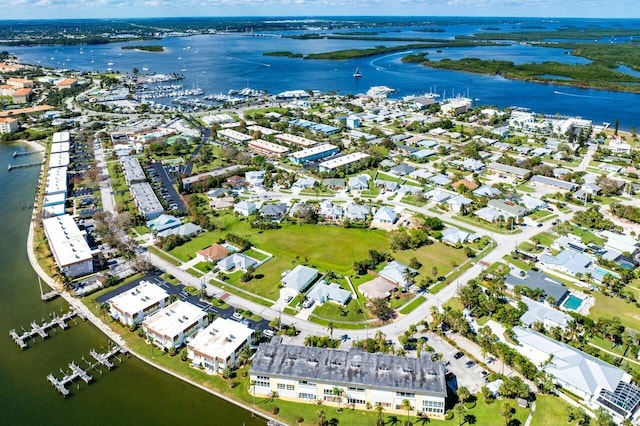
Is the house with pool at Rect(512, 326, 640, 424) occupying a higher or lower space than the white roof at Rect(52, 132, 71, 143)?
lower

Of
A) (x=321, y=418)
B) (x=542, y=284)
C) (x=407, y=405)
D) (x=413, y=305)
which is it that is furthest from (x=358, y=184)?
(x=321, y=418)

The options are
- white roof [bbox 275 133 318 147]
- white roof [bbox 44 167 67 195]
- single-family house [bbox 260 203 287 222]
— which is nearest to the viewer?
single-family house [bbox 260 203 287 222]

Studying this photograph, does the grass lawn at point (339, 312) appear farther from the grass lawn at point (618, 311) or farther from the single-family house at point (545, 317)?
the grass lawn at point (618, 311)

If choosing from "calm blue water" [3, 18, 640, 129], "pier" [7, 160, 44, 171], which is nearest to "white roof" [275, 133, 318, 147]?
"pier" [7, 160, 44, 171]

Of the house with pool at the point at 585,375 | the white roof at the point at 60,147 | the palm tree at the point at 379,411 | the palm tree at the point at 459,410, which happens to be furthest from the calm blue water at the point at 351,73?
the palm tree at the point at 379,411

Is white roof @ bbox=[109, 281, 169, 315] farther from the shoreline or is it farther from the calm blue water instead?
the calm blue water

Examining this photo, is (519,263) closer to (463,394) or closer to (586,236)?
(586,236)
